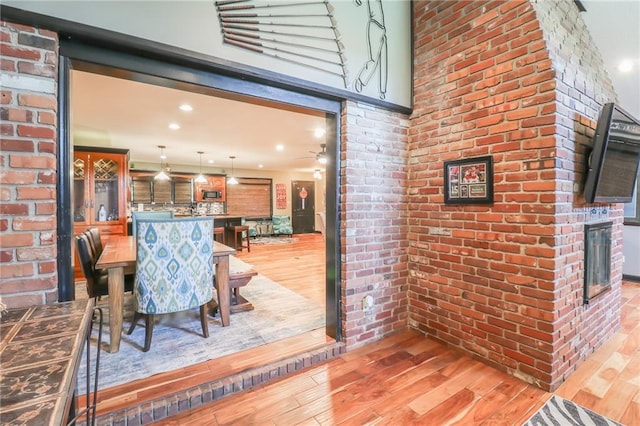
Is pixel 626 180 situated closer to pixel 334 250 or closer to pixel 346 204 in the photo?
pixel 346 204

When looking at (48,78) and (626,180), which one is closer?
(48,78)

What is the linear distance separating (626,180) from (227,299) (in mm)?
3624

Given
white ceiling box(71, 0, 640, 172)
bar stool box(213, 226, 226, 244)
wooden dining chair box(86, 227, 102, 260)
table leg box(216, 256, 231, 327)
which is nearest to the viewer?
white ceiling box(71, 0, 640, 172)

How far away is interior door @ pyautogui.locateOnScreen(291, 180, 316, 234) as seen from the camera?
10.6 m

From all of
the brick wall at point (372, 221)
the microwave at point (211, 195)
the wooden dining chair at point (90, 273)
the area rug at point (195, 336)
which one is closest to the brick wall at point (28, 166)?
the area rug at point (195, 336)

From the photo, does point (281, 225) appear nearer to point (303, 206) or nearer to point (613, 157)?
point (303, 206)

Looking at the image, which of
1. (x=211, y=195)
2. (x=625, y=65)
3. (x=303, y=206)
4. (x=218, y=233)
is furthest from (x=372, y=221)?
(x=303, y=206)

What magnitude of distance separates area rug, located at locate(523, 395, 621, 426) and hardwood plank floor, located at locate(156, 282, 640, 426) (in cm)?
4

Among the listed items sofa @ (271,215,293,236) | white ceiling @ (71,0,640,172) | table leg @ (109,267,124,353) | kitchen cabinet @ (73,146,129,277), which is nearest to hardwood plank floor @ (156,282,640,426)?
table leg @ (109,267,124,353)

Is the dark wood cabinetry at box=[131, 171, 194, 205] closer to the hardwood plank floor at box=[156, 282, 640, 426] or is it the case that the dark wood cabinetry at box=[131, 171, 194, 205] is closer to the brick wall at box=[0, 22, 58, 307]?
the brick wall at box=[0, 22, 58, 307]

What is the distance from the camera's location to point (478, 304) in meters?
2.18

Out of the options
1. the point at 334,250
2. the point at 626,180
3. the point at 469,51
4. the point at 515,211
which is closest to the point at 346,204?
the point at 334,250

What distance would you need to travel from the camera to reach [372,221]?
2.41 m

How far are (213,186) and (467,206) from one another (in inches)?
311
